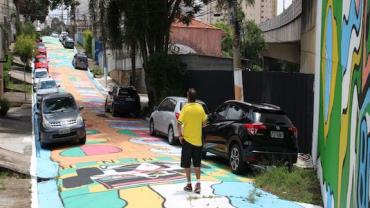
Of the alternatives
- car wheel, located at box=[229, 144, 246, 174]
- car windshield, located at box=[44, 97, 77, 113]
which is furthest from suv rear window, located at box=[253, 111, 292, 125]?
car windshield, located at box=[44, 97, 77, 113]

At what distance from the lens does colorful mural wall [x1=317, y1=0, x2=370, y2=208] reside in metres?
5.07

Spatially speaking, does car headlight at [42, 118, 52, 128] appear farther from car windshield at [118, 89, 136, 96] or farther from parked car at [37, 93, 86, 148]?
car windshield at [118, 89, 136, 96]

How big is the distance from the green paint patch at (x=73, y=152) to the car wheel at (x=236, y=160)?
5364mm

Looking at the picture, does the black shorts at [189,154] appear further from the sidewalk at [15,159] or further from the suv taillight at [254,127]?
the sidewalk at [15,159]

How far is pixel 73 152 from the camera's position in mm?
17531

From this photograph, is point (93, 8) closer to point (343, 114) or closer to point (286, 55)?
point (286, 55)

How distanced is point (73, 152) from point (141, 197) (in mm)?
7453

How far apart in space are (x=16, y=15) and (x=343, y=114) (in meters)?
78.5

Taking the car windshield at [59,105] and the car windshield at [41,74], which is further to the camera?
the car windshield at [41,74]

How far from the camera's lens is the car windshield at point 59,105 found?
65.1 feet

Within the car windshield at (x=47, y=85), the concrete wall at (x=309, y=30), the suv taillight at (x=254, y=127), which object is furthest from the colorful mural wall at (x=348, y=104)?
the car windshield at (x=47, y=85)

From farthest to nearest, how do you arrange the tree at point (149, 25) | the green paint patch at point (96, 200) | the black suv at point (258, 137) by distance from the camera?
the tree at point (149, 25)
the black suv at point (258, 137)
the green paint patch at point (96, 200)

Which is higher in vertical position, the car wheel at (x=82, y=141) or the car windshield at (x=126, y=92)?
the car windshield at (x=126, y=92)

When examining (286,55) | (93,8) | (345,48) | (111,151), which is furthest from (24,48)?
(345,48)
